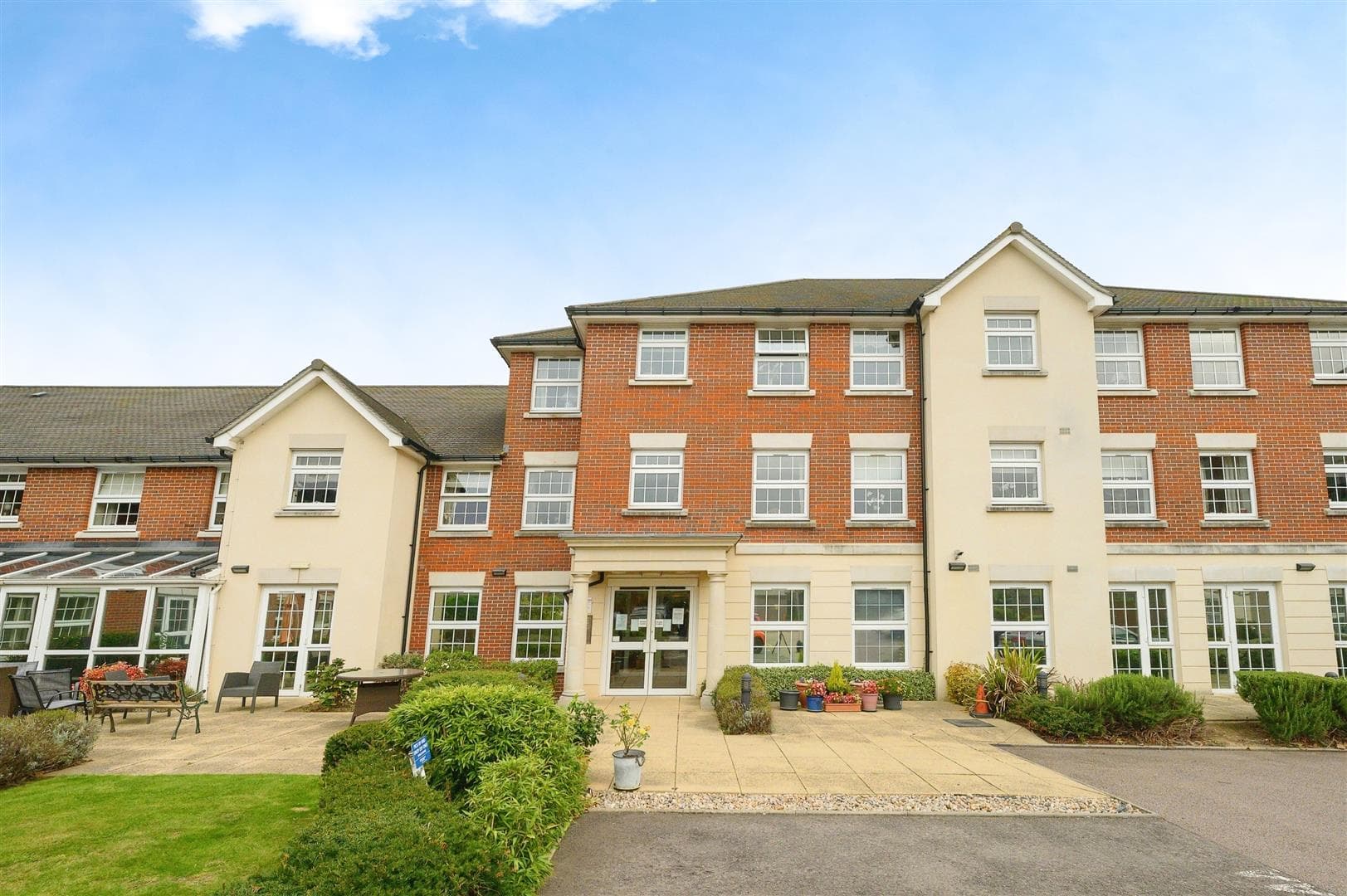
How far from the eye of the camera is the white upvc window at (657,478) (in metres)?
17.2

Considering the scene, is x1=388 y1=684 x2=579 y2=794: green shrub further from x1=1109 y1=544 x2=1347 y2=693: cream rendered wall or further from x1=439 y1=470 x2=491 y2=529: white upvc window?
x1=1109 y1=544 x2=1347 y2=693: cream rendered wall

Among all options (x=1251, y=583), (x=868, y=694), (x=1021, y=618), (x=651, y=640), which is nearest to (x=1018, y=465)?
(x=1021, y=618)

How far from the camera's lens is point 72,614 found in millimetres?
16703

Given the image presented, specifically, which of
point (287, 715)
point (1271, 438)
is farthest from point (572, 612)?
point (1271, 438)

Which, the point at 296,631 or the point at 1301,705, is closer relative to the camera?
the point at 1301,705

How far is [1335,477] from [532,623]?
19.8 meters

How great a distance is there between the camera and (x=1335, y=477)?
681 inches

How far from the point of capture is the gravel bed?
27.9 feet

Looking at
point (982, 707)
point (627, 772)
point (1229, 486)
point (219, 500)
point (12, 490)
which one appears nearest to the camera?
point (627, 772)

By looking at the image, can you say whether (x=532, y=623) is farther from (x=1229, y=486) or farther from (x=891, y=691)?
(x=1229, y=486)

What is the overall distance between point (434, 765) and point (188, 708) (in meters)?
8.10

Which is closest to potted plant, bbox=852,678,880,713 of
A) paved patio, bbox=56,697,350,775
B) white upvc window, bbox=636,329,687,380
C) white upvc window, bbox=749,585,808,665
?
white upvc window, bbox=749,585,808,665

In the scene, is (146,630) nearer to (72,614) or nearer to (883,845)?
(72,614)

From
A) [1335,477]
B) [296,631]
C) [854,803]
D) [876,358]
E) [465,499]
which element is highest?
[876,358]
